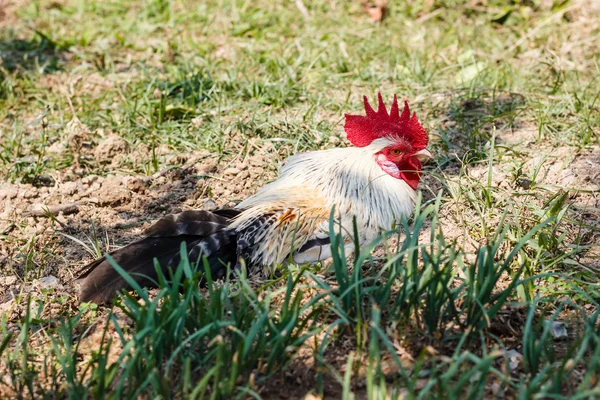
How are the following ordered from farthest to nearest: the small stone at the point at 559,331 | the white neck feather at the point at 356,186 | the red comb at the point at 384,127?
the red comb at the point at 384,127 → the white neck feather at the point at 356,186 → the small stone at the point at 559,331

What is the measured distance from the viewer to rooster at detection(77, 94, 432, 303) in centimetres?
320

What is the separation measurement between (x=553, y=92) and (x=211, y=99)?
2485 millimetres

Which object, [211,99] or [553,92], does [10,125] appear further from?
[553,92]

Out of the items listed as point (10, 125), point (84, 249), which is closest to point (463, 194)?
point (84, 249)

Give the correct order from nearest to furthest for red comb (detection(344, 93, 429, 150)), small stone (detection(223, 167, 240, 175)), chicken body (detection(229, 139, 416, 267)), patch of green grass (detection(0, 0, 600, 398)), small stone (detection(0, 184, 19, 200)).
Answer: patch of green grass (detection(0, 0, 600, 398))
chicken body (detection(229, 139, 416, 267))
red comb (detection(344, 93, 429, 150))
small stone (detection(0, 184, 19, 200))
small stone (detection(223, 167, 240, 175))

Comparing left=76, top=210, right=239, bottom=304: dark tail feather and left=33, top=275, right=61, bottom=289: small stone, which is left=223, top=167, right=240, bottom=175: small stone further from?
left=33, top=275, right=61, bottom=289: small stone

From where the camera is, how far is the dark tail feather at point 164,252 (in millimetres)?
3082

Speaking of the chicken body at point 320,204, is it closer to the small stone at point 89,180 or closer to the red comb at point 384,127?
the red comb at point 384,127

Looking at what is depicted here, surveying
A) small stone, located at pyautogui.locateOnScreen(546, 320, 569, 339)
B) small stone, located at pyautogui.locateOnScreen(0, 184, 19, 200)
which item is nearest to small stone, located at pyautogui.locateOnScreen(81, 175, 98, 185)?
small stone, located at pyautogui.locateOnScreen(0, 184, 19, 200)

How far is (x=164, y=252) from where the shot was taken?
10.6ft

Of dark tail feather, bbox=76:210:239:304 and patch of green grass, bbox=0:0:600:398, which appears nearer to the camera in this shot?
patch of green grass, bbox=0:0:600:398

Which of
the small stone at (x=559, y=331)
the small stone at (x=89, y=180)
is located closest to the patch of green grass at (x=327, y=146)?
the small stone at (x=559, y=331)

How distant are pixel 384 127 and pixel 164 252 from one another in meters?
1.31

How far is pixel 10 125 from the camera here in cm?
512
